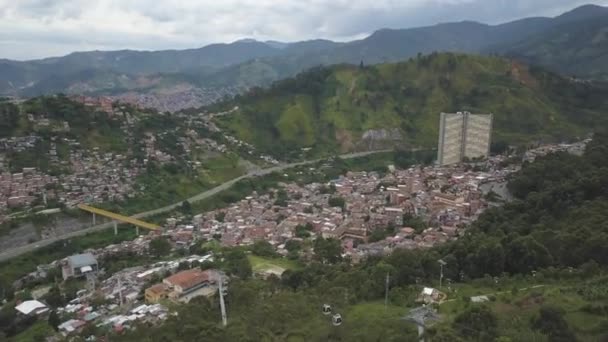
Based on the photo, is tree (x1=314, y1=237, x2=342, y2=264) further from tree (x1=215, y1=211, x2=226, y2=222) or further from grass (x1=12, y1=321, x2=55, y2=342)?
grass (x1=12, y1=321, x2=55, y2=342)

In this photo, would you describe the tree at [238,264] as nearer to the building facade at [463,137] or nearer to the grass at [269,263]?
the grass at [269,263]

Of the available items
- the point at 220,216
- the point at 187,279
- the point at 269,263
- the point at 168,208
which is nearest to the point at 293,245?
the point at 269,263

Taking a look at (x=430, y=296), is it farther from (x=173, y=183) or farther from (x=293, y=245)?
(x=173, y=183)

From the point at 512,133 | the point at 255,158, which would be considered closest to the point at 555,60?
the point at 512,133

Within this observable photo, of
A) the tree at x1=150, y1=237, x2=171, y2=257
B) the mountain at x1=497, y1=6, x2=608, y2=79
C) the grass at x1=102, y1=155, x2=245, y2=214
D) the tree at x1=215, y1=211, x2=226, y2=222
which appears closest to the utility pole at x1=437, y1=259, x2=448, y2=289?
the tree at x1=150, y1=237, x2=171, y2=257

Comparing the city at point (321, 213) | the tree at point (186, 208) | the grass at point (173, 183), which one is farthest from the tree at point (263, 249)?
the grass at point (173, 183)

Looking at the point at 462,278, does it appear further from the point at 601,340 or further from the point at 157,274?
the point at 157,274
